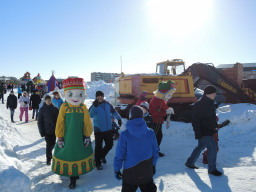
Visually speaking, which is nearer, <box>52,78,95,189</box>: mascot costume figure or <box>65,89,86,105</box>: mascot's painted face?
<box>52,78,95,189</box>: mascot costume figure

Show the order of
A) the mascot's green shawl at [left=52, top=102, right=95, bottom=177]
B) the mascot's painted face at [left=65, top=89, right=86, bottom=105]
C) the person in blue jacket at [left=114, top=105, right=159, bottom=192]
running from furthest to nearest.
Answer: the mascot's painted face at [left=65, top=89, right=86, bottom=105] < the mascot's green shawl at [left=52, top=102, right=95, bottom=177] < the person in blue jacket at [left=114, top=105, right=159, bottom=192]

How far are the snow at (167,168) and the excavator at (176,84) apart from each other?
2.48 m

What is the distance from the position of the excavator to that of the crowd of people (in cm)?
377

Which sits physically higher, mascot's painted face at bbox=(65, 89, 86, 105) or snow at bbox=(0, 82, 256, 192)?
mascot's painted face at bbox=(65, 89, 86, 105)

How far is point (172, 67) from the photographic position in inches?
412

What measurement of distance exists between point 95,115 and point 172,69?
725 centimetres

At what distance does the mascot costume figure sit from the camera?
333 cm

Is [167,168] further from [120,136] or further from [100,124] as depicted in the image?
[120,136]

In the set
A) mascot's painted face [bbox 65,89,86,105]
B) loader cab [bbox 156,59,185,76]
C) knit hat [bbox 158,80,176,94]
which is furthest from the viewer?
loader cab [bbox 156,59,185,76]

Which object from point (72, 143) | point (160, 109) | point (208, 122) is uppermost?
point (160, 109)

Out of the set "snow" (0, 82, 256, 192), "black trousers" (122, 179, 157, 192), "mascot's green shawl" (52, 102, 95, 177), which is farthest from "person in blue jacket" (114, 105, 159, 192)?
"mascot's green shawl" (52, 102, 95, 177)

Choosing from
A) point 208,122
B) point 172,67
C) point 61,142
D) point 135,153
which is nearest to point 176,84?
point 172,67

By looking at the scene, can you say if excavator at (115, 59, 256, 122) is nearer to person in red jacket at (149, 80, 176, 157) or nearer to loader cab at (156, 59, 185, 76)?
loader cab at (156, 59, 185, 76)

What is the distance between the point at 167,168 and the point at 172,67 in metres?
7.23
